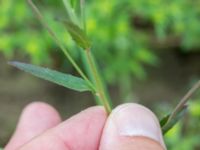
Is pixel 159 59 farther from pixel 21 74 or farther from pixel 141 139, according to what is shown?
pixel 141 139

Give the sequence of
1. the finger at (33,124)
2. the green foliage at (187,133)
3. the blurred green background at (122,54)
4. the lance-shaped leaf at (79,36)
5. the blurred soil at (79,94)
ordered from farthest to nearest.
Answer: the blurred soil at (79,94) < the blurred green background at (122,54) < the green foliage at (187,133) < the finger at (33,124) < the lance-shaped leaf at (79,36)

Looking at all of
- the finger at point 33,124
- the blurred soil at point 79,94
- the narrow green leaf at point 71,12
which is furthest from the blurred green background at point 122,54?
the narrow green leaf at point 71,12

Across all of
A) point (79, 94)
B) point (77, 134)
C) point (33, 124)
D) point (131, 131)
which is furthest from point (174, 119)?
point (79, 94)

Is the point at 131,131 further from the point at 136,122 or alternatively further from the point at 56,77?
the point at 56,77

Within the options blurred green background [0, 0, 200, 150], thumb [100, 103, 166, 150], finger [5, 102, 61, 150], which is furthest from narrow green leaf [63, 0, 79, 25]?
blurred green background [0, 0, 200, 150]

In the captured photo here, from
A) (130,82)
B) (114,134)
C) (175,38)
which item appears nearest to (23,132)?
(114,134)

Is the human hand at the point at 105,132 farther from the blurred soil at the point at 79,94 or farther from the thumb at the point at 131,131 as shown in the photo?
the blurred soil at the point at 79,94

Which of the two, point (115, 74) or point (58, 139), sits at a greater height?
point (58, 139)

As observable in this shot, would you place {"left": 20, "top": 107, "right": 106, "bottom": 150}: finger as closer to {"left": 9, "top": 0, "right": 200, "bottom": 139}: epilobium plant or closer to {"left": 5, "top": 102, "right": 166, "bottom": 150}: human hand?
{"left": 5, "top": 102, "right": 166, "bottom": 150}: human hand
